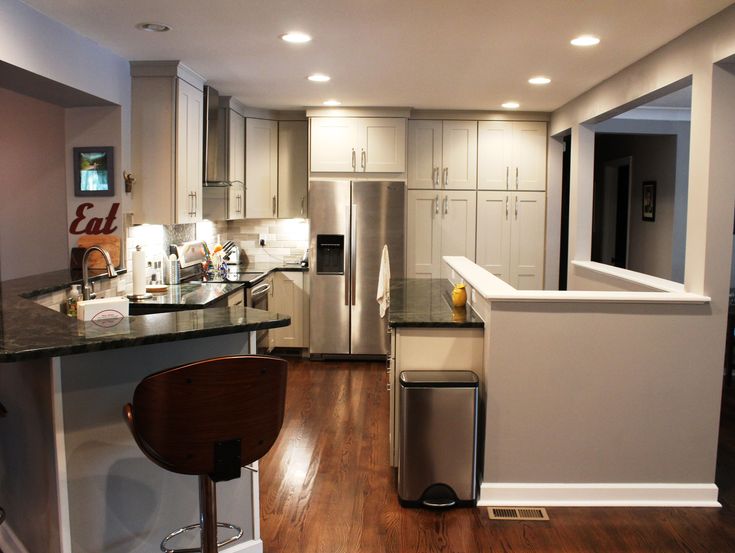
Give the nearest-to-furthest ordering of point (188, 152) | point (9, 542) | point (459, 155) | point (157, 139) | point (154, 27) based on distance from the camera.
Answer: point (9, 542)
point (154, 27)
point (157, 139)
point (188, 152)
point (459, 155)

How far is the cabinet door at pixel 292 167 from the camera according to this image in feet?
20.9

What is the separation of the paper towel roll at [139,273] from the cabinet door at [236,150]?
1814 mm

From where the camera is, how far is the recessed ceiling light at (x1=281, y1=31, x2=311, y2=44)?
3.62 meters

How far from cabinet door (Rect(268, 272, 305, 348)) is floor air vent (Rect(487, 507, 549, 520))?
3416 millimetres

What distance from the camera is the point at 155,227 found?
15.7 ft

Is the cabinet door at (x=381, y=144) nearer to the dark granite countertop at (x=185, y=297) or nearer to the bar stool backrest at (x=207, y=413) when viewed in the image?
the dark granite countertop at (x=185, y=297)

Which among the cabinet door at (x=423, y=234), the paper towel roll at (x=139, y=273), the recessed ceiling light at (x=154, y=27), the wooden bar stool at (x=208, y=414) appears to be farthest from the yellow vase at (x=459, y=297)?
the cabinet door at (x=423, y=234)

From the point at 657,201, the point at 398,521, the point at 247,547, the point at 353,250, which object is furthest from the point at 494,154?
the point at 247,547

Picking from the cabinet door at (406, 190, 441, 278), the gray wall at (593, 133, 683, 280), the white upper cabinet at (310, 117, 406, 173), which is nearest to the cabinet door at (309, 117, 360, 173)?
the white upper cabinet at (310, 117, 406, 173)

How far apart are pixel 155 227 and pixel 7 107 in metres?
1.32

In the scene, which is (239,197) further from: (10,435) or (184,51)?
(10,435)

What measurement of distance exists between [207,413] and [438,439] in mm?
1546

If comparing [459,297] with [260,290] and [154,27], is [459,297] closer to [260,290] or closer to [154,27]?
[154,27]

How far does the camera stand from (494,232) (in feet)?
20.8
